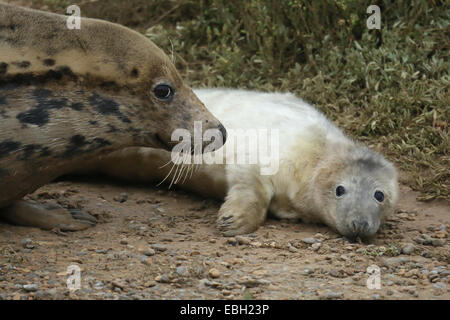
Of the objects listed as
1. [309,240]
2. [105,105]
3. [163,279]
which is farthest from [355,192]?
[105,105]

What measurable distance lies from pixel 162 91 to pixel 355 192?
162 cm

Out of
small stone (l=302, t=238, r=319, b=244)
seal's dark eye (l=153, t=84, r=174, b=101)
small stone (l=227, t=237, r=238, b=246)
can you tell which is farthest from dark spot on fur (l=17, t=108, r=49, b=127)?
small stone (l=302, t=238, r=319, b=244)

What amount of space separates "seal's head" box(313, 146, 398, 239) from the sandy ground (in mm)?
123

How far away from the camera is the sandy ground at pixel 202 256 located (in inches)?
155

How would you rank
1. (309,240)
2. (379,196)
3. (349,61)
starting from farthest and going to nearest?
(349,61) < (379,196) < (309,240)

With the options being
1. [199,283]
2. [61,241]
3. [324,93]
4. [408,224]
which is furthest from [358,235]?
[324,93]

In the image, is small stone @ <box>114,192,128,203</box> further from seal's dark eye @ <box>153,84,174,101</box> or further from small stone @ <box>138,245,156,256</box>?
seal's dark eye @ <box>153,84,174,101</box>

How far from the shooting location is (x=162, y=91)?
4.57 m

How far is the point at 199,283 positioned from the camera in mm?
4035

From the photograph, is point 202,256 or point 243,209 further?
point 243,209

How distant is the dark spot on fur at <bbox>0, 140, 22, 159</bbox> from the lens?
429 centimetres

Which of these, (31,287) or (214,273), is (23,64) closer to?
(31,287)

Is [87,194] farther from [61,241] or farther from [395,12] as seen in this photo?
[395,12]

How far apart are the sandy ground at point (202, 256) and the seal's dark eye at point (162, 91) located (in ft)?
3.08
